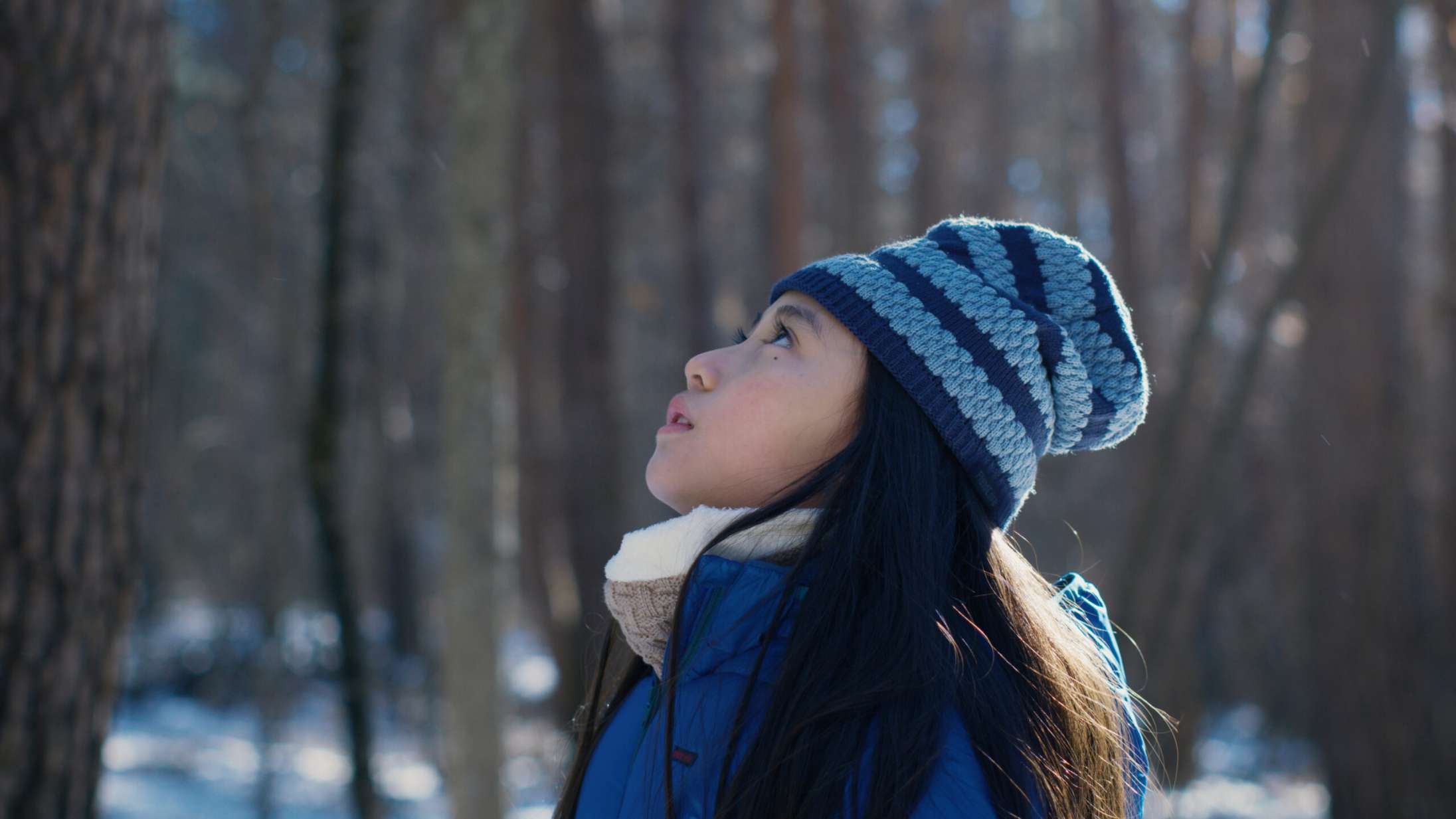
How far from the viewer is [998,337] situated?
1.64 meters

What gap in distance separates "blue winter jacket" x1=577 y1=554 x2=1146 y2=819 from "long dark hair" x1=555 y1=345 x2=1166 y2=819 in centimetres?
2

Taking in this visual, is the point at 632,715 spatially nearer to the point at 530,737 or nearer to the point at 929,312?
the point at 929,312

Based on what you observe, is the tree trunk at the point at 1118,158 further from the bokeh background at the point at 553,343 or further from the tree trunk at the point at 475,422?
the tree trunk at the point at 475,422

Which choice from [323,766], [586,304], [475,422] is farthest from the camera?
[323,766]

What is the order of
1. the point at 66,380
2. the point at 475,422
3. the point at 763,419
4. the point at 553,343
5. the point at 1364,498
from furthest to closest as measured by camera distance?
1. the point at 553,343
2. the point at 1364,498
3. the point at 475,422
4. the point at 66,380
5. the point at 763,419

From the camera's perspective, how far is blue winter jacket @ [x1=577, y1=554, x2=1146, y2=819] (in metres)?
1.38

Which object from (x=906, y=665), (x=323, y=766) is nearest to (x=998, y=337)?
(x=906, y=665)

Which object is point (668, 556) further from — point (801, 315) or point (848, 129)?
point (848, 129)

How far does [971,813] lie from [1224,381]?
49.5 ft

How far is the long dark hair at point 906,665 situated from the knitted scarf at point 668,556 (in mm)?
25

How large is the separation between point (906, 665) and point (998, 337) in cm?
Result: 49

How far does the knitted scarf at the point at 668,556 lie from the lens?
1560mm

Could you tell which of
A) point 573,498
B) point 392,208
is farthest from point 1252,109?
point 392,208

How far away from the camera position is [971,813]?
135cm
